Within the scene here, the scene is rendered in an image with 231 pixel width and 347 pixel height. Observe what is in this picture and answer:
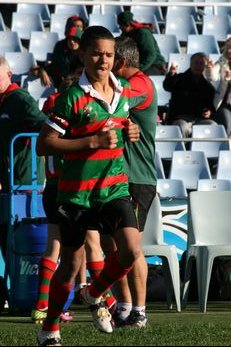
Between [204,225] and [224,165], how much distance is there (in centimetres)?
326

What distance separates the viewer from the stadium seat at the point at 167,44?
16.9m

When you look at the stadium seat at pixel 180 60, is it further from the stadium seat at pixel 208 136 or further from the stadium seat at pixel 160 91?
the stadium seat at pixel 208 136

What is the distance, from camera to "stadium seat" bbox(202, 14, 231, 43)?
58.4 ft

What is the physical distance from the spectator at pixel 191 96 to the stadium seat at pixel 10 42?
11.0 feet

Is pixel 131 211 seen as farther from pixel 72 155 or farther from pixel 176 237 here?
pixel 176 237

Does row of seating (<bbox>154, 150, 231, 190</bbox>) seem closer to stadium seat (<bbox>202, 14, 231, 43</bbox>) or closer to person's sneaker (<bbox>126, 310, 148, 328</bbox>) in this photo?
stadium seat (<bbox>202, 14, 231, 43</bbox>)

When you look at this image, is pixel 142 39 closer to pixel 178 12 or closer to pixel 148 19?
pixel 148 19

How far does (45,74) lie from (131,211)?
27.9 ft

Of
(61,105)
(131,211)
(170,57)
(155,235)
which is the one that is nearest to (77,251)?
(131,211)

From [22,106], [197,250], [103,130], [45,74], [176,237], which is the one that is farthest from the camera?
[45,74]

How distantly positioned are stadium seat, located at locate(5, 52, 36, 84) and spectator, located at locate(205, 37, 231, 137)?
9.44ft

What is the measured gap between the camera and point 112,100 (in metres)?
6.57

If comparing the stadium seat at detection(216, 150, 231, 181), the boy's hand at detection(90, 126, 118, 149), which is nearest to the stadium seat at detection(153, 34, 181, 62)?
the stadium seat at detection(216, 150, 231, 181)

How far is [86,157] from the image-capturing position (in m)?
6.34
